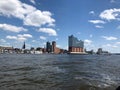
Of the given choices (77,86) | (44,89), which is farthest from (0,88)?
(77,86)

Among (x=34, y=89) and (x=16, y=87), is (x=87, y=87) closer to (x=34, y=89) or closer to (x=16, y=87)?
(x=34, y=89)

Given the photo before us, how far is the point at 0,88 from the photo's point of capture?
16625mm

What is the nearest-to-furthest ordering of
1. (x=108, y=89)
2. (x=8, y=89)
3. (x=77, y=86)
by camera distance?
(x=8, y=89), (x=108, y=89), (x=77, y=86)

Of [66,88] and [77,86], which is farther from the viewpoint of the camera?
[77,86]

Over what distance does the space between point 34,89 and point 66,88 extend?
9.42 ft

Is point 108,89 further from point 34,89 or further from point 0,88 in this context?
point 0,88

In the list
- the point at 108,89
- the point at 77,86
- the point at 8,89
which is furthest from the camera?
the point at 77,86

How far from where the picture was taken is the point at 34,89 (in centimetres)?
1662

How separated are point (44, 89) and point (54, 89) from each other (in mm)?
853

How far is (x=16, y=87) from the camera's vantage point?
17.4 metres

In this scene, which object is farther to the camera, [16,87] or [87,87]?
[87,87]

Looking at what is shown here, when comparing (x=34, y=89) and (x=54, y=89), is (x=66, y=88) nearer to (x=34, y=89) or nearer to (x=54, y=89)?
(x=54, y=89)

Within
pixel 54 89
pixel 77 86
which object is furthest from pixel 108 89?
pixel 54 89

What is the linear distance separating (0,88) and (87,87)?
7.74m
